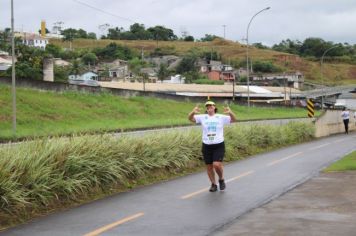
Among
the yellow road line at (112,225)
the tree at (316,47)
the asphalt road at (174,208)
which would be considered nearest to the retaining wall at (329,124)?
the asphalt road at (174,208)

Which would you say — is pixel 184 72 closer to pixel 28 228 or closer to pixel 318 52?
pixel 318 52

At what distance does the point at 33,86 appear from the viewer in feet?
143

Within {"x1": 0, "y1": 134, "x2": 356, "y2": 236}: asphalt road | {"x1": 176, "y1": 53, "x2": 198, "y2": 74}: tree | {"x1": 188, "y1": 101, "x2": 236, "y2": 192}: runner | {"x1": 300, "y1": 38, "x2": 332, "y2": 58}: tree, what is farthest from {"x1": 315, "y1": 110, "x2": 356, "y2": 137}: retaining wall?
{"x1": 300, "y1": 38, "x2": 332, "y2": 58}: tree

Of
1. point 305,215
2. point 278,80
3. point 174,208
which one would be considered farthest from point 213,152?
point 278,80

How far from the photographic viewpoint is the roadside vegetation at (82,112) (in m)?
33.7

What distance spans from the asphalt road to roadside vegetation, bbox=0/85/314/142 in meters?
15.1

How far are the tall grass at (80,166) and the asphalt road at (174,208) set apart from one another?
0.47 metres

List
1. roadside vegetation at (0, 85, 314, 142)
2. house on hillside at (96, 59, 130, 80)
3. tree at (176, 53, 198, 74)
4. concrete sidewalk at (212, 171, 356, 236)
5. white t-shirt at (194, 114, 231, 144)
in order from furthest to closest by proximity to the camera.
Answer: tree at (176, 53, 198, 74), house on hillside at (96, 59, 130, 80), roadside vegetation at (0, 85, 314, 142), white t-shirt at (194, 114, 231, 144), concrete sidewalk at (212, 171, 356, 236)

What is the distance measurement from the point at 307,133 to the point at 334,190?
22696mm

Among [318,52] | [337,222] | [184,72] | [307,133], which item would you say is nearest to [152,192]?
[337,222]

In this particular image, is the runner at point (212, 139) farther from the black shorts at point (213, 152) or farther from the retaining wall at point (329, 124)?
the retaining wall at point (329, 124)

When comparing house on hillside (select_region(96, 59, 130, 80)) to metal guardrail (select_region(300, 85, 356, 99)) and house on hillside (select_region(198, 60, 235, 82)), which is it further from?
metal guardrail (select_region(300, 85, 356, 99))

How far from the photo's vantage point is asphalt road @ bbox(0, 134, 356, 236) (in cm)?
817

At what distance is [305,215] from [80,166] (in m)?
4.57
